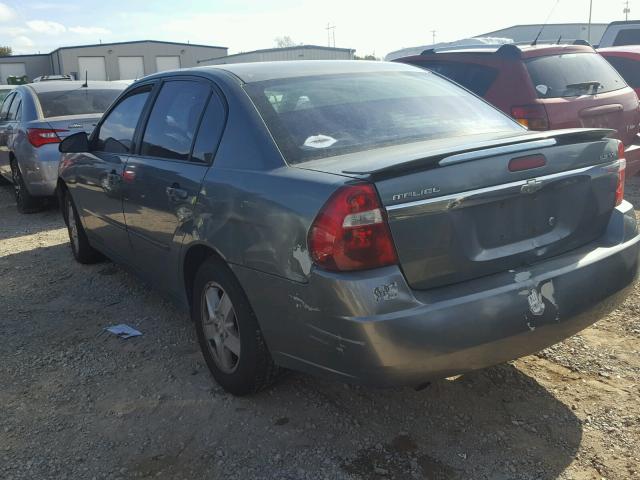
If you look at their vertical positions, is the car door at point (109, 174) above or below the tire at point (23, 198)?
above

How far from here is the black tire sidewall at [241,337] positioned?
2.95 metres

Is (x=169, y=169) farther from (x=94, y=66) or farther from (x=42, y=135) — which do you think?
(x=94, y=66)

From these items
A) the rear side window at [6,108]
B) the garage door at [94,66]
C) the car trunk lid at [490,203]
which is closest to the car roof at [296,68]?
the car trunk lid at [490,203]

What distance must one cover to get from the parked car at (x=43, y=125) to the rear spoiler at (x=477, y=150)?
5.94m

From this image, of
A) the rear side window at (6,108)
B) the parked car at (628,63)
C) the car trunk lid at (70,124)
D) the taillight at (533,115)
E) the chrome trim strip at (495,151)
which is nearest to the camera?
the chrome trim strip at (495,151)

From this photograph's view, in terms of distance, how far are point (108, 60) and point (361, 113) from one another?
5332 centimetres

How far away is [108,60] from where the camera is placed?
2032 inches

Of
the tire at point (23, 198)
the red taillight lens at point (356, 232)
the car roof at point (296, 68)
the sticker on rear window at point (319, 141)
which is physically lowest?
the tire at point (23, 198)

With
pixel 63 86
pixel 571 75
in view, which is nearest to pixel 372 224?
pixel 571 75

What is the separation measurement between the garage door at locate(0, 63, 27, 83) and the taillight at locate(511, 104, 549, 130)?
51.9 m

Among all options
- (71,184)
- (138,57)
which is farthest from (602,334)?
(138,57)

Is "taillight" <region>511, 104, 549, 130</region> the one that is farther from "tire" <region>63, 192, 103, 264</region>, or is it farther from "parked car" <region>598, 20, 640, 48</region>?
"parked car" <region>598, 20, 640, 48</region>

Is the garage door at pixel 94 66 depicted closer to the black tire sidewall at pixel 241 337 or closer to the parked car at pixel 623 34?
the parked car at pixel 623 34

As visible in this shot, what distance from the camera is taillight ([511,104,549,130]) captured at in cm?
579
